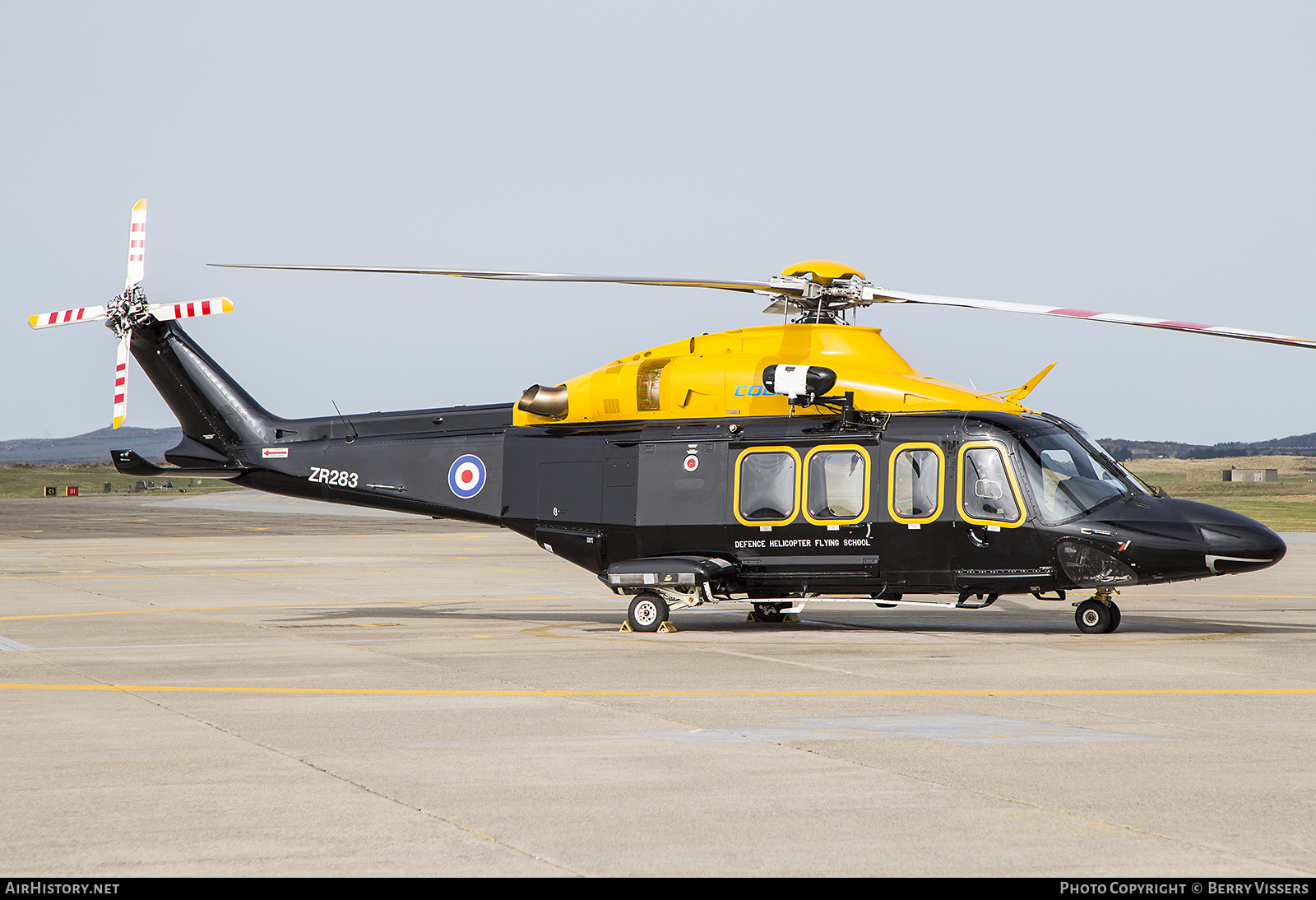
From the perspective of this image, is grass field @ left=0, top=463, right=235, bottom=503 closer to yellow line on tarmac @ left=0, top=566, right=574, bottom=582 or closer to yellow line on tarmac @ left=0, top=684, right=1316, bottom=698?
yellow line on tarmac @ left=0, top=566, right=574, bottom=582

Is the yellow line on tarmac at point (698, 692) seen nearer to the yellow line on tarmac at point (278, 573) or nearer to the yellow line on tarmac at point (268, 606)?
the yellow line on tarmac at point (268, 606)

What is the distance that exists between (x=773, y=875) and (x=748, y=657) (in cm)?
849

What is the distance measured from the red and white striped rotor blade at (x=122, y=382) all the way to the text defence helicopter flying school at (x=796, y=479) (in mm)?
35

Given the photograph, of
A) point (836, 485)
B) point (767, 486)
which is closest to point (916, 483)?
point (836, 485)

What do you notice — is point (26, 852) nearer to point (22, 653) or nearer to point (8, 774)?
point (8, 774)

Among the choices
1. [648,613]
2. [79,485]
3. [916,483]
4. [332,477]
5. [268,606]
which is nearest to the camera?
[916,483]

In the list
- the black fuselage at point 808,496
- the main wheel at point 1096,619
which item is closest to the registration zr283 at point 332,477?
the black fuselage at point 808,496

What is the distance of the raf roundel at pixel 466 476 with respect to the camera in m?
18.5

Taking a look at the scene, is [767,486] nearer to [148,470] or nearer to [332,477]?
[332,477]

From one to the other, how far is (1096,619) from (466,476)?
8.87m

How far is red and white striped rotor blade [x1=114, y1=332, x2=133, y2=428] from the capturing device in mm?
18641

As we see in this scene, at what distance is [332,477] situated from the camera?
758 inches

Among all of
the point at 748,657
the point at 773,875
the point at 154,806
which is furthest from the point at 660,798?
the point at 748,657

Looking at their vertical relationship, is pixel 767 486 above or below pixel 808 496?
above
